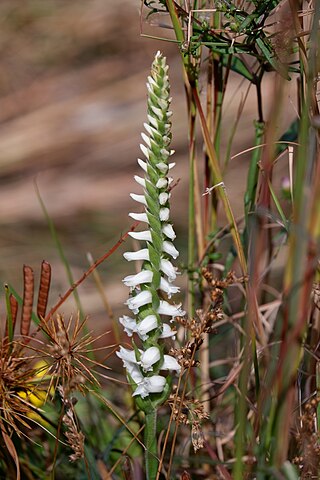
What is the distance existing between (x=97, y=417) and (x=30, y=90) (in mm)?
2401

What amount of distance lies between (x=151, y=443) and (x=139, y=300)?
15 centimetres

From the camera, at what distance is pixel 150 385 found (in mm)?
698

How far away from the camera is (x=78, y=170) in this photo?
296cm

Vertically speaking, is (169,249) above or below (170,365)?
above

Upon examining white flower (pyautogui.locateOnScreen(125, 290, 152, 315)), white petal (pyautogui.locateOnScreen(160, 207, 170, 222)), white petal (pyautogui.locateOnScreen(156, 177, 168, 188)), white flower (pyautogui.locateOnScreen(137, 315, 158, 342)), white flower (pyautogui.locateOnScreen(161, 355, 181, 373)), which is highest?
white petal (pyautogui.locateOnScreen(156, 177, 168, 188))

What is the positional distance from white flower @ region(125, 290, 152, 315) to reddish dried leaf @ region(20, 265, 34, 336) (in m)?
0.21

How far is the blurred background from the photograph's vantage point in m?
2.52

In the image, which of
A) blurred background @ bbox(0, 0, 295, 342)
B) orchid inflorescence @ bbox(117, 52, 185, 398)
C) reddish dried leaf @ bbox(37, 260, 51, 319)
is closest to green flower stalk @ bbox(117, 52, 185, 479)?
orchid inflorescence @ bbox(117, 52, 185, 398)

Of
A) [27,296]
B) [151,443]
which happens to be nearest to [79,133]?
[27,296]

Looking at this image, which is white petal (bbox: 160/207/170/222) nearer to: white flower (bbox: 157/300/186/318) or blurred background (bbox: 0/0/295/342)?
white flower (bbox: 157/300/186/318)

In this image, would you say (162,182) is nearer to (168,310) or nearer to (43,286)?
(168,310)

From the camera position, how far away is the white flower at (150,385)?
2.29 feet

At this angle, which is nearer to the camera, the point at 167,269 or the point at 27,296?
the point at 167,269

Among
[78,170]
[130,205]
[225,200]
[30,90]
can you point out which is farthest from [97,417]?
[30,90]
